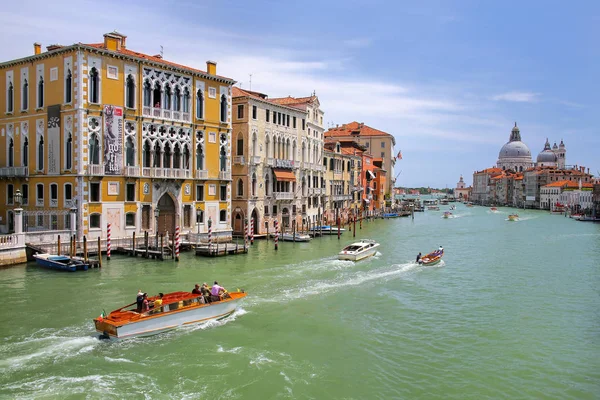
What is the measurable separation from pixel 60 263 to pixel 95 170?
5.74m

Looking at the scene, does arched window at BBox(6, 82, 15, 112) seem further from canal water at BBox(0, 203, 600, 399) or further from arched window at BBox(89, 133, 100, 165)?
canal water at BBox(0, 203, 600, 399)

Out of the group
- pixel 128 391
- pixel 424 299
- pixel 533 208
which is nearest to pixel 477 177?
pixel 533 208

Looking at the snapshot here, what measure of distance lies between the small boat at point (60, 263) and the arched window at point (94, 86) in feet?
26.6

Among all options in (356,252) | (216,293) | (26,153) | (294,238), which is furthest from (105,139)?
(294,238)

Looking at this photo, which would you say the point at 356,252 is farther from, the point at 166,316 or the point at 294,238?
the point at 166,316

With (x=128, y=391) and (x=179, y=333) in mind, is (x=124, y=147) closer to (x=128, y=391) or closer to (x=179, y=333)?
(x=179, y=333)

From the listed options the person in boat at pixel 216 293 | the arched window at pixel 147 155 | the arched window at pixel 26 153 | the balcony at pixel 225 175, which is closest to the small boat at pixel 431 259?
the balcony at pixel 225 175

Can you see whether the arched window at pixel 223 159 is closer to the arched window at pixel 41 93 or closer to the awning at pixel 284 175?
the awning at pixel 284 175

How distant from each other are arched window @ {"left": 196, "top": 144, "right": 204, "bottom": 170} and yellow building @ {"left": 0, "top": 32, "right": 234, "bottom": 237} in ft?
0.19

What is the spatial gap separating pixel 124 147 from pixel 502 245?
26442 millimetres

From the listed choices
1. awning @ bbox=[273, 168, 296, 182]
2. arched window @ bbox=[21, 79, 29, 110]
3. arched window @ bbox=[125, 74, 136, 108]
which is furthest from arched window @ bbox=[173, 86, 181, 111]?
awning @ bbox=[273, 168, 296, 182]

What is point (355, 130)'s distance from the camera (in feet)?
A: 253

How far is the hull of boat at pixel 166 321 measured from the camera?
1362 cm

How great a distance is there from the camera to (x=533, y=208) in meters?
119
